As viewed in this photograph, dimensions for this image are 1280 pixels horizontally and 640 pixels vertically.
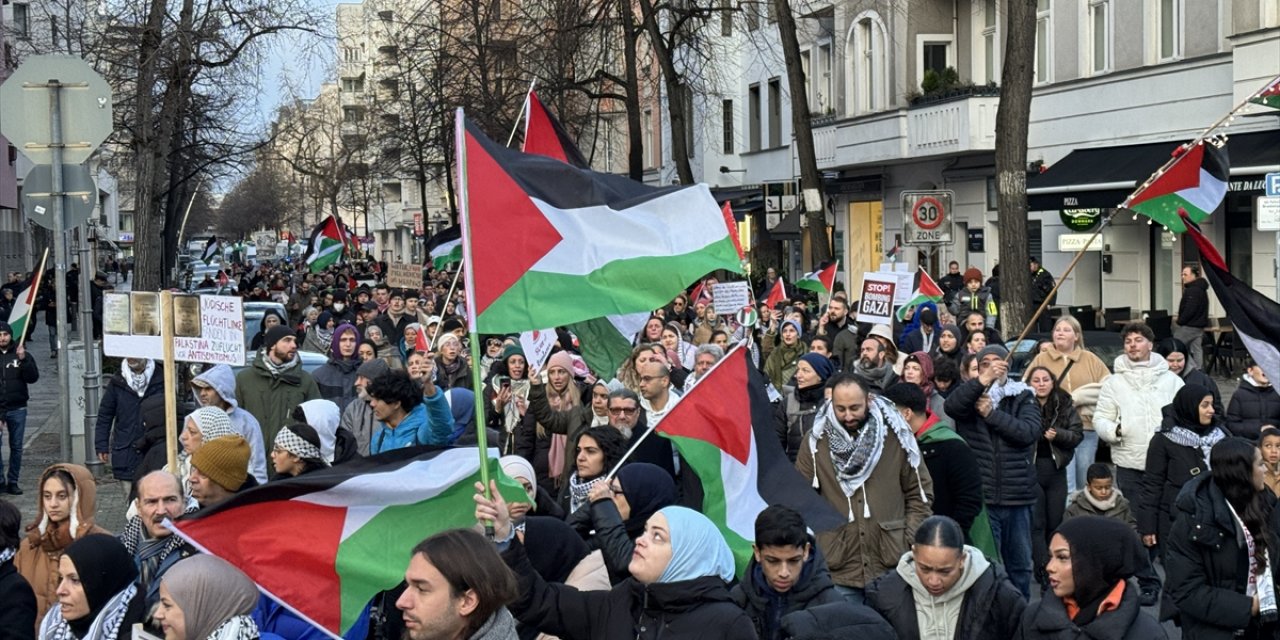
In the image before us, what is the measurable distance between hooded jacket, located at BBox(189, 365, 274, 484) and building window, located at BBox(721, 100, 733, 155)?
40.9 m

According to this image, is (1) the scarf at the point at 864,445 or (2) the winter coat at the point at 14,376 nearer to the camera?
(1) the scarf at the point at 864,445

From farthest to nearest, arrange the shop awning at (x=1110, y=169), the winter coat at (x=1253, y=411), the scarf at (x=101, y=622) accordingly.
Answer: the shop awning at (x=1110, y=169)
the winter coat at (x=1253, y=411)
the scarf at (x=101, y=622)

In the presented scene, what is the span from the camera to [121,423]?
12453 mm

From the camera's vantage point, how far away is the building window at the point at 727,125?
5012cm

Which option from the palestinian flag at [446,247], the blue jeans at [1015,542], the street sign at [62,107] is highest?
the street sign at [62,107]

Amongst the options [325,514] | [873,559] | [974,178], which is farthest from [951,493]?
[974,178]

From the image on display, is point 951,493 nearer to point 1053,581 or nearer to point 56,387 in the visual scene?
point 1053,581

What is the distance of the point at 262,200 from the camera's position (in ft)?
393

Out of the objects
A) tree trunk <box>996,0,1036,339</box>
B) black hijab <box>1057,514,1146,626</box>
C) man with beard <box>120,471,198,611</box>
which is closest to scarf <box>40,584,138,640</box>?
man with beard <box>120,471,198,611</box>

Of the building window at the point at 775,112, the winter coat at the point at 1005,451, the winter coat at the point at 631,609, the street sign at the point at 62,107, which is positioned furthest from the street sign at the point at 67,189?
the building window at the point at 775,112

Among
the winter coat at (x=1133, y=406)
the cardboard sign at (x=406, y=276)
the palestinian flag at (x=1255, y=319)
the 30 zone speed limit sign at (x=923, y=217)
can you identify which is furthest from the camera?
the cardboard sign at (x=406, y=276)

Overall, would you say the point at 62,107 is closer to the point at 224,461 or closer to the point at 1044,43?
the point at 224,461

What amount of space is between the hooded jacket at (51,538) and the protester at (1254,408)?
6.79 meters

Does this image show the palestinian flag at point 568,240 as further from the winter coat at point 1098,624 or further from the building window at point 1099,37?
the building window at point 1099,37
